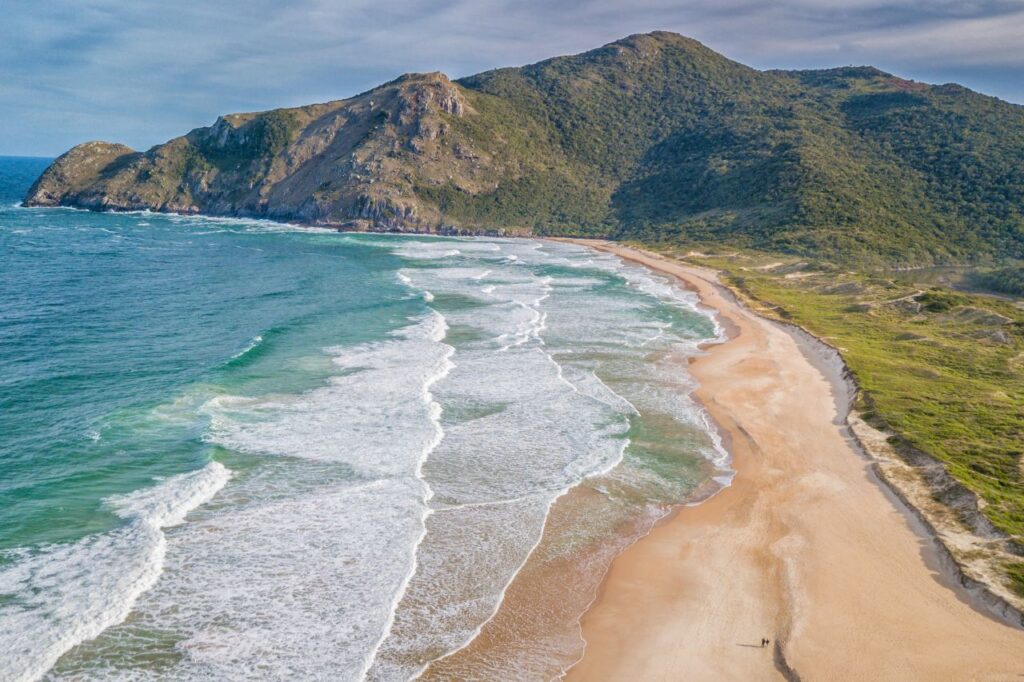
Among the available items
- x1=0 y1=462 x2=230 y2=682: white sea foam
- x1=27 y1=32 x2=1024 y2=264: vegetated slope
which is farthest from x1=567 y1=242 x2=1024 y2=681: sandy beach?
x1=27 y1=32 x2=1024 y2=264: vegetated slope

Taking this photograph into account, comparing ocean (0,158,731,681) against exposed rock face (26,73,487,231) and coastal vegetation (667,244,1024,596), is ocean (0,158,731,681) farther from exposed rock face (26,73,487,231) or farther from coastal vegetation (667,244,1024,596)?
exposed rock face (26,73,487,231)

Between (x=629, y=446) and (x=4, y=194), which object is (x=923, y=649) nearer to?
(x=629, y=446)

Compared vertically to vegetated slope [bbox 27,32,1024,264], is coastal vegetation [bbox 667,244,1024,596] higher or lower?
lower

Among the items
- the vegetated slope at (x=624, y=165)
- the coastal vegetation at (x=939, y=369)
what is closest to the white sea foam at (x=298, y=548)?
the coastal vegetation at (x=939, y=369)

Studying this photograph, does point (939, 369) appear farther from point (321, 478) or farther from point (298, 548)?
point (298, 548)

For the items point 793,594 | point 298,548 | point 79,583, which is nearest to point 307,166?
point 298,548

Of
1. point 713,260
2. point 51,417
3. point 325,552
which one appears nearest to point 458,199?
point 713,260
